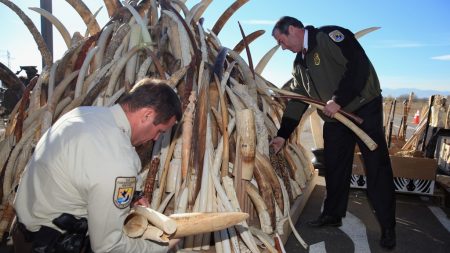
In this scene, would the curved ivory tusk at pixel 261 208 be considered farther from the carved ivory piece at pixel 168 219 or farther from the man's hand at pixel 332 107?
the carved ivory piece at pixel 168 219

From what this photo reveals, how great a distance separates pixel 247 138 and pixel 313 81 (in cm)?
131

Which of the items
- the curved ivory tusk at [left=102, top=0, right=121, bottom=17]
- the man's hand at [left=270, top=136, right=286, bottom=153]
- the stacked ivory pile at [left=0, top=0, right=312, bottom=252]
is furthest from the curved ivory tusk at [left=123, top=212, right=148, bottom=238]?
the curved ivory tusk at [left=102, top=0, right=121, bottom=17]

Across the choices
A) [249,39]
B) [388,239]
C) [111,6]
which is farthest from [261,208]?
[111,6]

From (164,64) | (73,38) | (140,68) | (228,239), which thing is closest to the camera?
(228,239)

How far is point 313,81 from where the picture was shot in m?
3.52

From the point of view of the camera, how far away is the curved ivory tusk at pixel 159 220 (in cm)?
160

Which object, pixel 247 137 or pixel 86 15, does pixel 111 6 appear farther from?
pixel 247 137

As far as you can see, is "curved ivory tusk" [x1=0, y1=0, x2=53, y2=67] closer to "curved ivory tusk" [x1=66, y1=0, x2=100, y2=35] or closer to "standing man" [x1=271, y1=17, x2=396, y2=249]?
"curved ivory tusk" [x1=66, y1=0, x2=100, y2=35]

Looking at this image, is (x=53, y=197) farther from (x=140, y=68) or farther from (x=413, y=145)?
(x=413, y=145)

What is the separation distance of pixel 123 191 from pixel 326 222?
2.56 metres

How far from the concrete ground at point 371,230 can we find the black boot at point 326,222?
50mm

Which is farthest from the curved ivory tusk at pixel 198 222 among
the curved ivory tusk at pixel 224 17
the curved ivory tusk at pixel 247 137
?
the curved ivory tusk at pixel 224 17

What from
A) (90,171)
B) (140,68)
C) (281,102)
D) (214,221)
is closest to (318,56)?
(281,102)

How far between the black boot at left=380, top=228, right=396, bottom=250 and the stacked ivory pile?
87 cm
